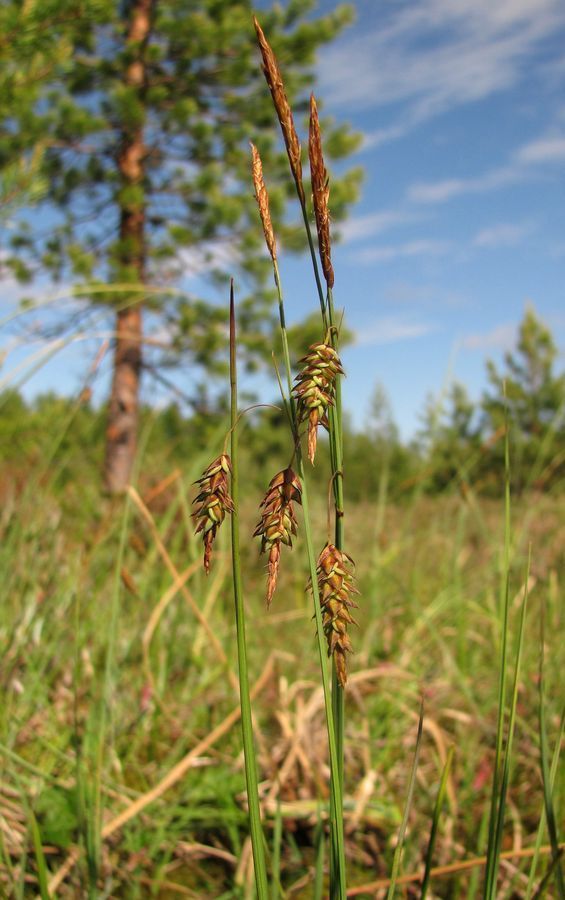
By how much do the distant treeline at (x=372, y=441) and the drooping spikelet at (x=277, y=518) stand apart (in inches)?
9.5

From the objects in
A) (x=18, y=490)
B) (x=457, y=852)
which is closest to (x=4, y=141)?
(x=18, y=490)

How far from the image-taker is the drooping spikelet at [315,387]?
13.7 inches

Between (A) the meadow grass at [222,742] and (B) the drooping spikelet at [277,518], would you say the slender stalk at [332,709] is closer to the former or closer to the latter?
(B) the drooping spikelet at [277,518]

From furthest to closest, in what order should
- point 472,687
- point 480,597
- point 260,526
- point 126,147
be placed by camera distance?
1. point 126,147
2. point 480,597
3. point 472,687
4. point 260,526

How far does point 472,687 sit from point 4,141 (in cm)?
937

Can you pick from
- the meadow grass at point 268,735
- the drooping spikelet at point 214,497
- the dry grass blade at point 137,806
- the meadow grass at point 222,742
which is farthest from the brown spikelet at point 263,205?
the dry grass blade at point 137,806

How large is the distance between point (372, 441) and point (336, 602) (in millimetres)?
20780

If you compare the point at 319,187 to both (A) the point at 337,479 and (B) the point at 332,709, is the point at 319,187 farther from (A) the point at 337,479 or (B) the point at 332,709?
(B) the point at 332,709

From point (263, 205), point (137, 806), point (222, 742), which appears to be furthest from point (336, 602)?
point (222, 742)

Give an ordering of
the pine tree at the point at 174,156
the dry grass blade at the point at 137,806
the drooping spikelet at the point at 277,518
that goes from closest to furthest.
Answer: the drooping spikelet at the point at 277,518, the dry grass blade at the point at 137,806, the pine tree at the point at 174,156

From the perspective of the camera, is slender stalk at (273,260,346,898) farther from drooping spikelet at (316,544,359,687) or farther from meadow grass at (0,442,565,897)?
meadow grass at (0,442,565,897)

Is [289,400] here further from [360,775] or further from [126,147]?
[126,147]

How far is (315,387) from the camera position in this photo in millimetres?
360

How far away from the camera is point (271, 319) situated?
10688 mm
